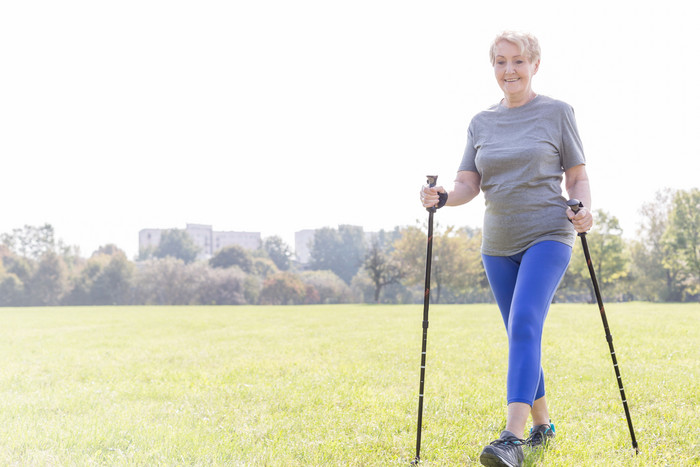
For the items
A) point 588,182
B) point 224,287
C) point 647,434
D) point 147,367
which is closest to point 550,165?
point 588,182

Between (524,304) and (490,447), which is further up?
(524,304)

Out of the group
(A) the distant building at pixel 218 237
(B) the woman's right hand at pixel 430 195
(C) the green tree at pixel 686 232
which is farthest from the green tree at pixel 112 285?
(A) the distant building at pixel 218 237

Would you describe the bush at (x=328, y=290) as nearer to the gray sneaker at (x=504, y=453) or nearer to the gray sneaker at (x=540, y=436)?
the gray sneaker at (x=540, y=436)

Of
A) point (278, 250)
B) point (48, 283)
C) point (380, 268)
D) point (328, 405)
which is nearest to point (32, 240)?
point (48, 283)

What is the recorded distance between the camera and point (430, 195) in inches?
160

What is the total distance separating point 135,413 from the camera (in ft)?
18.8

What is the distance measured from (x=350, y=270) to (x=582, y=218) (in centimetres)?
10321

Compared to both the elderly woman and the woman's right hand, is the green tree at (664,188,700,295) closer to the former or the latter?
the elderly woman

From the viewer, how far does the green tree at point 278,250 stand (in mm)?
117625

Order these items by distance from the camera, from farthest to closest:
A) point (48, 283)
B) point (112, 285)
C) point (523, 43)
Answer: point (112, 285) < point (48, 283) < point (523, 43)

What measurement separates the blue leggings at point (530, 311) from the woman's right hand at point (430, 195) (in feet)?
2.34

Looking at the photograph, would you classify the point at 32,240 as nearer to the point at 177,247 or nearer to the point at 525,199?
the point at 177,247

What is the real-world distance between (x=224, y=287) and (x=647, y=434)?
73.4m

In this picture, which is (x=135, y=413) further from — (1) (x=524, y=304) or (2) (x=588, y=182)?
(2) (x=588, y=182)
